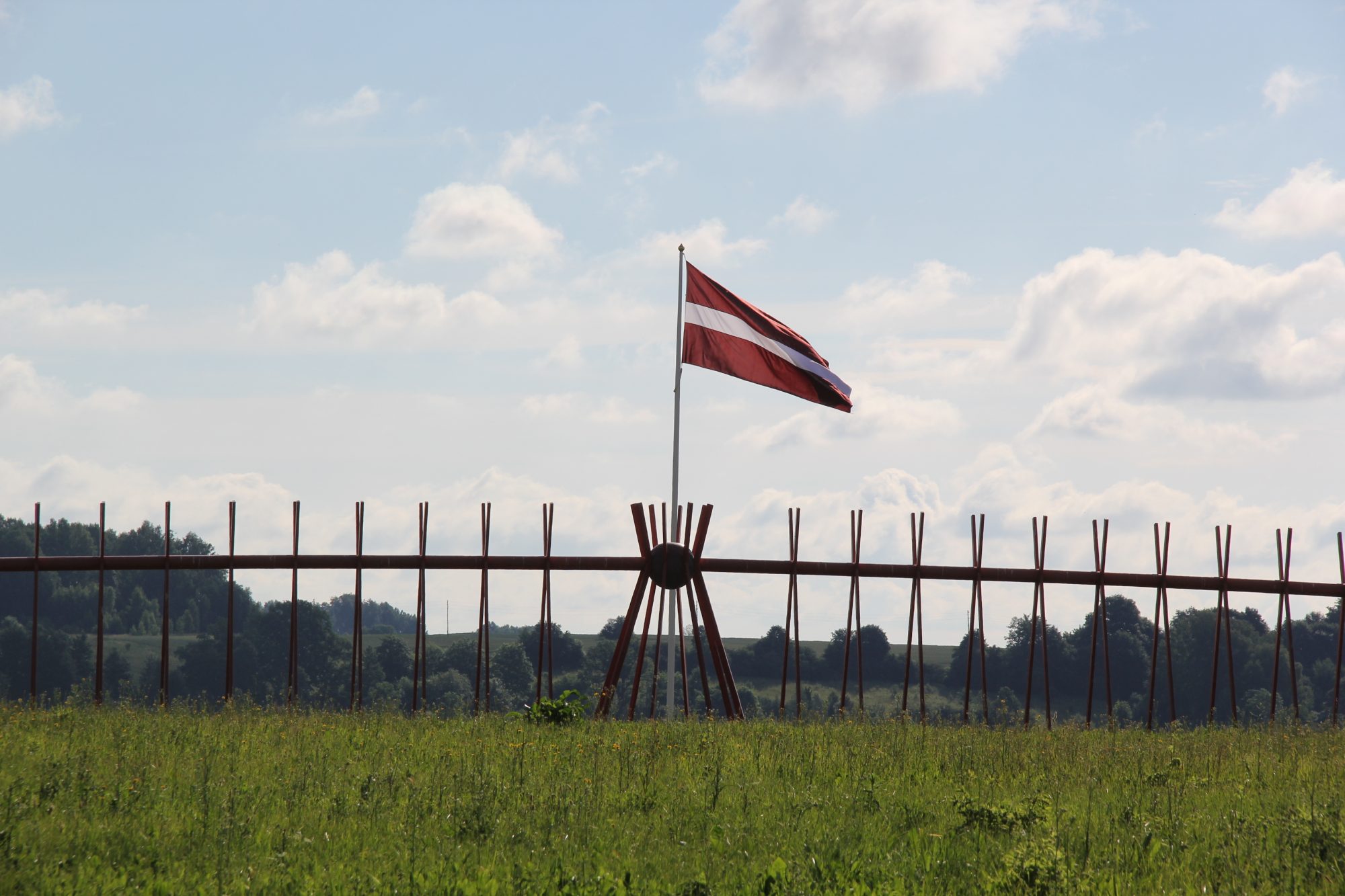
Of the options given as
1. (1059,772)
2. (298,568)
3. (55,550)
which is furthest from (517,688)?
(1059,772)

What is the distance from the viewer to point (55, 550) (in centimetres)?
12312

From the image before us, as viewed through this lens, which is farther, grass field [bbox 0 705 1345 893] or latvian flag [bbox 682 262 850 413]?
latvian flag [bbox 682 262 850 413]

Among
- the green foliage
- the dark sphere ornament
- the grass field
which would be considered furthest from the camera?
the dark sphere ornament

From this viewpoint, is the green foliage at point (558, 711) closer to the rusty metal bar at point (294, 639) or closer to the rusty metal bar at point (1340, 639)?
the rusty metal bar at point (294, 639)

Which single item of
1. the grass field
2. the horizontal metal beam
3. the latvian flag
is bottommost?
the grass field

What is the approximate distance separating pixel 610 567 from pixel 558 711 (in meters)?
2.71

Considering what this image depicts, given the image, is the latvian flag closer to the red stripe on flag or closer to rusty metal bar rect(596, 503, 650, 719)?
the red stripe on flag

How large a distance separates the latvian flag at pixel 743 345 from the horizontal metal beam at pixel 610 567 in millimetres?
2517

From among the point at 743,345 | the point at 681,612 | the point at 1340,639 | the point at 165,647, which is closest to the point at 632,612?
the point at 681,612

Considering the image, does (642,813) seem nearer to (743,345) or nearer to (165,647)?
(743,345)

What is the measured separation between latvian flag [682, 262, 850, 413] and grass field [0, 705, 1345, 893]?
16.5ft

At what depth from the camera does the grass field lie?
288 inches

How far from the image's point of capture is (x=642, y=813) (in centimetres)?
892

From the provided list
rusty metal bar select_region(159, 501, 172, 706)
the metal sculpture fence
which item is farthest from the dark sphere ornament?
rusty metal bar select_region(159, 501, 172, 706)
